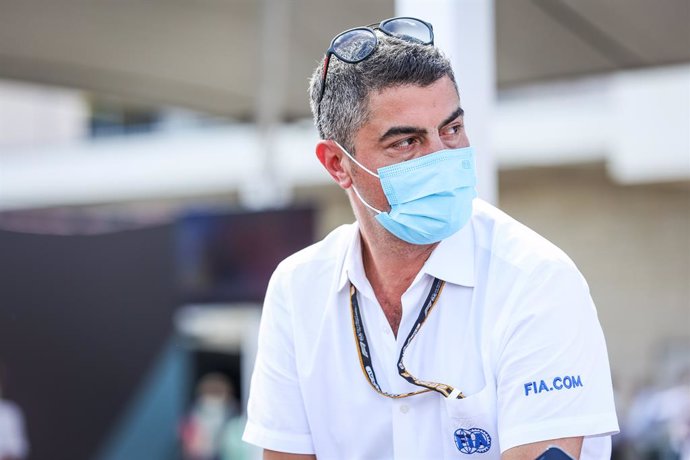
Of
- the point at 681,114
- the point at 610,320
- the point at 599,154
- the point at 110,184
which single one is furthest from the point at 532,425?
the point at 110,184

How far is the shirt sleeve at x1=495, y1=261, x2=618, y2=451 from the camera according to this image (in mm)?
2057

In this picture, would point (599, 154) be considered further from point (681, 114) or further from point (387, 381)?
point (387, 381)

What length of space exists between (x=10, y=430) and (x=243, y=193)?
32.0 feet

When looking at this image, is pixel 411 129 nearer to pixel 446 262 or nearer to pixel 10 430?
pixel 446 262

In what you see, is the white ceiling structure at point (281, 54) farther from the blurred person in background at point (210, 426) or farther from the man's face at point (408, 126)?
the blurred person in background at point (210, 426)

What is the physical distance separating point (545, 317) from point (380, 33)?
0.78 metres

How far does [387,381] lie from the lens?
2330 mm

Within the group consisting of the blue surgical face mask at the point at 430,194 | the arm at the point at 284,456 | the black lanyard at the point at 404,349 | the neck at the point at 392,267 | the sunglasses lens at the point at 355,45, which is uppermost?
the sunglasses lens at the point at 355,45

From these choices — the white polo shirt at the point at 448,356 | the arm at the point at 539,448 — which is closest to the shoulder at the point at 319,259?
the white polo shirt at the point at 448,356

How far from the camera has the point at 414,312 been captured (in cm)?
235

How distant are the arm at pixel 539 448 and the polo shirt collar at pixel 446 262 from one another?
1.29 feet

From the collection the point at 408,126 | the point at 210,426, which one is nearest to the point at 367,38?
the point at 408,126

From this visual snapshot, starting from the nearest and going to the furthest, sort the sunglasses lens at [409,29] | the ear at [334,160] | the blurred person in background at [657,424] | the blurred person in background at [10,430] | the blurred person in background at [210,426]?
the sunglasses lens at [409,29], the ear at [334,160], the blurred person in background at [10,430], the blurred person in background at [657,424], the blurred person in background at [210,426]

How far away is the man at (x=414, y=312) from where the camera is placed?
2100 millimetres
